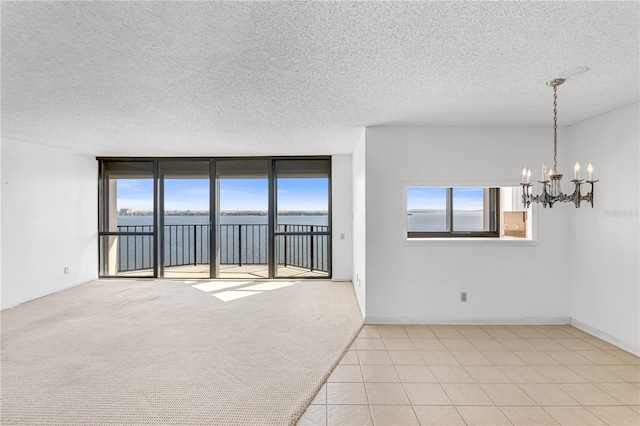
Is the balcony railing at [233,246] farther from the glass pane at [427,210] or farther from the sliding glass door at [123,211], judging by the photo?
the glass pane at [427,210]

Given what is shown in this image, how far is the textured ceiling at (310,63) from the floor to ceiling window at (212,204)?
2.26m

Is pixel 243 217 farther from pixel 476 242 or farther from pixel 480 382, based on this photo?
pixel 480 382

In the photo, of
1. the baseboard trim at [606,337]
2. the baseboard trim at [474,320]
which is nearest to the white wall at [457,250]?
the baseboard trim at [474,320]

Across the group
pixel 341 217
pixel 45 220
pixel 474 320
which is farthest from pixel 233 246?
pixel 474 320

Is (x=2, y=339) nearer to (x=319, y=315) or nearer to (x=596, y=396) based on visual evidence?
(x=319, y=315)

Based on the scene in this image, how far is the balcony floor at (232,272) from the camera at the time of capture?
6.39 metres

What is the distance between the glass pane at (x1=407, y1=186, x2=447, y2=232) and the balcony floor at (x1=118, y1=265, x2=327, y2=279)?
2279mm

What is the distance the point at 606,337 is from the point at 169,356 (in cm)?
454

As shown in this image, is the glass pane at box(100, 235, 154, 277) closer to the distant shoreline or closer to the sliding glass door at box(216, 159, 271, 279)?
the distant shoreline

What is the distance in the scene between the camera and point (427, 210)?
197 inches

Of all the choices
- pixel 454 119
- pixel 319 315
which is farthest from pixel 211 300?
pixel 454 119

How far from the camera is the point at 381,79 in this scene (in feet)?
8.30

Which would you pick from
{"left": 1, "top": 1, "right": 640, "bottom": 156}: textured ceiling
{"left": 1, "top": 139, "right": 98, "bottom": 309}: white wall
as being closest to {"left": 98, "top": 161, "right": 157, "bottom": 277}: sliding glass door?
{"left": 1, "top": 139, "right": 98, "bottom": 309}: white wall

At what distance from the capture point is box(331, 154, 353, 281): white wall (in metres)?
6.06
